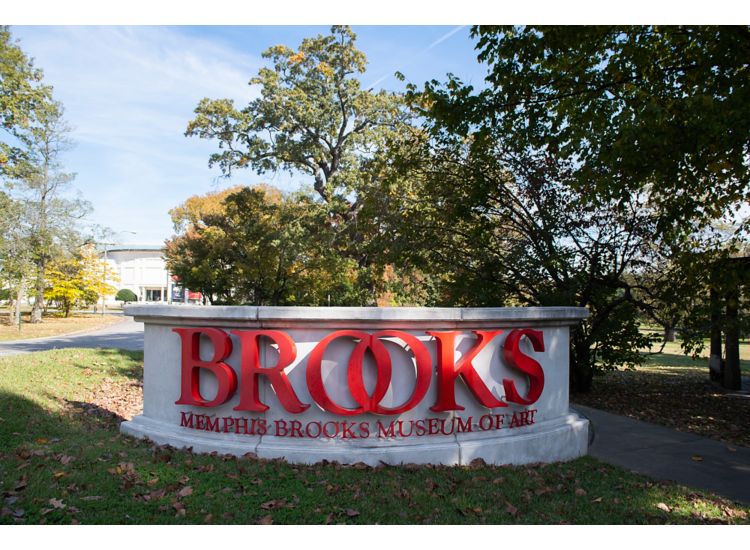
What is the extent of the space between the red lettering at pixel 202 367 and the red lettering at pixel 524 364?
305 cm

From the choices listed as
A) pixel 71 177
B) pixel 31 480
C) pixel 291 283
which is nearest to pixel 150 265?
pixel 71 177

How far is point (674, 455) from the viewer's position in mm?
6992

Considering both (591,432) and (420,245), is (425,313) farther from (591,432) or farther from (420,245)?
(420,245)

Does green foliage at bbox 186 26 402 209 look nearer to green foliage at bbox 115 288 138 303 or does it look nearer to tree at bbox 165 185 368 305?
tree at bbox 165 185 368 305

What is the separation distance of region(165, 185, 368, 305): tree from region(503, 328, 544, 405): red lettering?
13.7 m

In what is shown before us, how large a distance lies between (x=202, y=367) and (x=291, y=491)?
210 centimetres

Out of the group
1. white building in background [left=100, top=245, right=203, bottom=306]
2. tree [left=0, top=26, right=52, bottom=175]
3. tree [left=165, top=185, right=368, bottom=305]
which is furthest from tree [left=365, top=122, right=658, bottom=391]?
white building in background [left=100, top=245, right=203, bottom=306]

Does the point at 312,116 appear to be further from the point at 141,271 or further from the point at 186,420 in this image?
the point at 141,271

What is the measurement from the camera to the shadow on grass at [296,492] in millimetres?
4246

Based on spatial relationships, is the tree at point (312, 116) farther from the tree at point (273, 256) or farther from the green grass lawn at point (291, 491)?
the green grass lawn at point (291, 491)

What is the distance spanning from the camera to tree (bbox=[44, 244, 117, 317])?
41.8m

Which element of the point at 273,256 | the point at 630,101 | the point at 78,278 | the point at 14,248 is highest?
the point at 630,101

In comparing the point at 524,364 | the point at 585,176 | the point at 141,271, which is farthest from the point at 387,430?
the point at 141,271

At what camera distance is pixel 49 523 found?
155 inches
